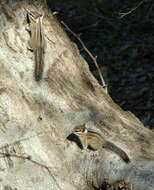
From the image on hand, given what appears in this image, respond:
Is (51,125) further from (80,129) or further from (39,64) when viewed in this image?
(39,64)

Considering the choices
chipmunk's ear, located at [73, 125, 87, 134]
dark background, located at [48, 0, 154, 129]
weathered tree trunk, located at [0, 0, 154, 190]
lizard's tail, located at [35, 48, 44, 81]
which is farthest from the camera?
dark background, located at [48, 0, 154, 129]

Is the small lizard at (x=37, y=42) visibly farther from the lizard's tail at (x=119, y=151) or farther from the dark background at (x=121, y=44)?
the dark background at (x=121, y=44)

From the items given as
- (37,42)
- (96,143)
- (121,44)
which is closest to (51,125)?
(96,143)

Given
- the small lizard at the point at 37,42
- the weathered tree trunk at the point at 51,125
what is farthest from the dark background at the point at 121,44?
the small lizard at the point at 37,42

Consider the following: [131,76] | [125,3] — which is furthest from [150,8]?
[131,76]

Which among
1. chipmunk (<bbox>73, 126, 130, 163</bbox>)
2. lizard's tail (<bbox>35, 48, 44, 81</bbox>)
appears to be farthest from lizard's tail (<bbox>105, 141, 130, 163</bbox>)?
lizard's tail (<bbox>35, 48, 44, 81</bbox>)

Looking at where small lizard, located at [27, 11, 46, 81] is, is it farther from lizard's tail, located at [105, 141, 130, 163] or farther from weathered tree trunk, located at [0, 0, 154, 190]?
lizard's tail, located at [105, 141, 130, 163]

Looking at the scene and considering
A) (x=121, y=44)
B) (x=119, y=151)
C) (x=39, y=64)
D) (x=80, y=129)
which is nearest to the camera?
(x=119, y=151)
